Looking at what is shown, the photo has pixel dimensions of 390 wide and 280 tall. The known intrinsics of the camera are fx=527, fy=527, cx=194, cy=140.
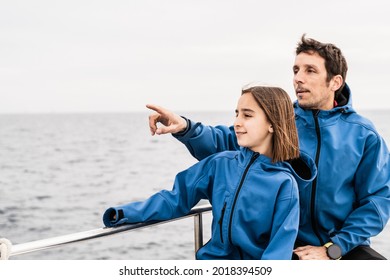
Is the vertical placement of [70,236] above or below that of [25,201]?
above

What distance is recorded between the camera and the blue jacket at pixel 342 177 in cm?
246

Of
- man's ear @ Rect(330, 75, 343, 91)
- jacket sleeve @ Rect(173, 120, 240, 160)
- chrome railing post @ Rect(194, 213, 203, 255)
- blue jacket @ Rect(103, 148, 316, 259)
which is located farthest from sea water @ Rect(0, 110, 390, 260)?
man's ear @ Rect(330, 75, 343, 91)

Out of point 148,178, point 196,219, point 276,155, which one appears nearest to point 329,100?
point 276,155

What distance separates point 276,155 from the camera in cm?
229

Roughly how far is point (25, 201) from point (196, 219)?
1928 cm

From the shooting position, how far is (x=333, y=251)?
95.4 inches

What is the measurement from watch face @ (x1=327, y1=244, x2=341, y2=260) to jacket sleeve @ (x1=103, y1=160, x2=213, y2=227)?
0.61m

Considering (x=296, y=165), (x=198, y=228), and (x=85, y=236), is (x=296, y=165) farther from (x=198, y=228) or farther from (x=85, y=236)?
(x=85, y=236)

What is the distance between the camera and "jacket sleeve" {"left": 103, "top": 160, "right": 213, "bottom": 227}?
7.47 feet

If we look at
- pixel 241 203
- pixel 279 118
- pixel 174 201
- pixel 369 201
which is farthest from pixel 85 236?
pixel 369 201

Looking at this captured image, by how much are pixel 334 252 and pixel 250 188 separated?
1.79 feet

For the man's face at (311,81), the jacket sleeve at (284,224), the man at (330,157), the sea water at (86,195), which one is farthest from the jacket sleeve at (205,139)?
the sea water at (86,195)

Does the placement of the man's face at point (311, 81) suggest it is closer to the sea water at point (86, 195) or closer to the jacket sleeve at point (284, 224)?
the jacket sleeve at point (284, 224)
